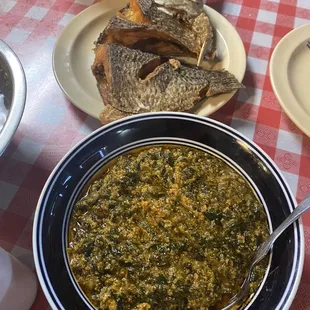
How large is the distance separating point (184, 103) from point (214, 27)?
516mm

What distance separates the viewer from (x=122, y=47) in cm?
159

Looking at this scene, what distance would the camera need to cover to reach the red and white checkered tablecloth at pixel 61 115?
1343mm

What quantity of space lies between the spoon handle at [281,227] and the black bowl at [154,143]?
0.03m

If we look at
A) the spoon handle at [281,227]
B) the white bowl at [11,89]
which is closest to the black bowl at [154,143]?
the spoon handle at [281,227]

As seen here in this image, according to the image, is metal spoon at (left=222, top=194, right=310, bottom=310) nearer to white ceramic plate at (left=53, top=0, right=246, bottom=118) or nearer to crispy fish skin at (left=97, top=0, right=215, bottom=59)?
white ceramic plate at (left=53, top=0, right=246, bottom=118)

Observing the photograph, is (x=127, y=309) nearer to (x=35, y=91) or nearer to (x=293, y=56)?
(x=35, y=91)

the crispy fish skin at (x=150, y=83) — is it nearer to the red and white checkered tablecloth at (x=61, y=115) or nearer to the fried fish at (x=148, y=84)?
the fried fish at (x=148, y=84)

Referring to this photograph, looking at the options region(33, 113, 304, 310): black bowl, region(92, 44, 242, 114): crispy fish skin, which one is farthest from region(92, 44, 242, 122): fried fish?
region(33, 113, 304, 310): black bowl

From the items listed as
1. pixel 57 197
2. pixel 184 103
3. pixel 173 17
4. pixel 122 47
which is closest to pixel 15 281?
pixel 57 197

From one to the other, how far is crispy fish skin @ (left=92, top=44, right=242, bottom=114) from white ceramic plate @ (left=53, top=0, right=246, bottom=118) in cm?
5

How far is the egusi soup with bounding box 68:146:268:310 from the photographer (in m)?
1.00

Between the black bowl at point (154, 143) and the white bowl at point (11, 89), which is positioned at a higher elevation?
the white bowl at point (11, 89)

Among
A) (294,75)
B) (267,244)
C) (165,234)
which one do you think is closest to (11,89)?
(165,234)

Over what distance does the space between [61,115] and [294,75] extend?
1.00 meters
